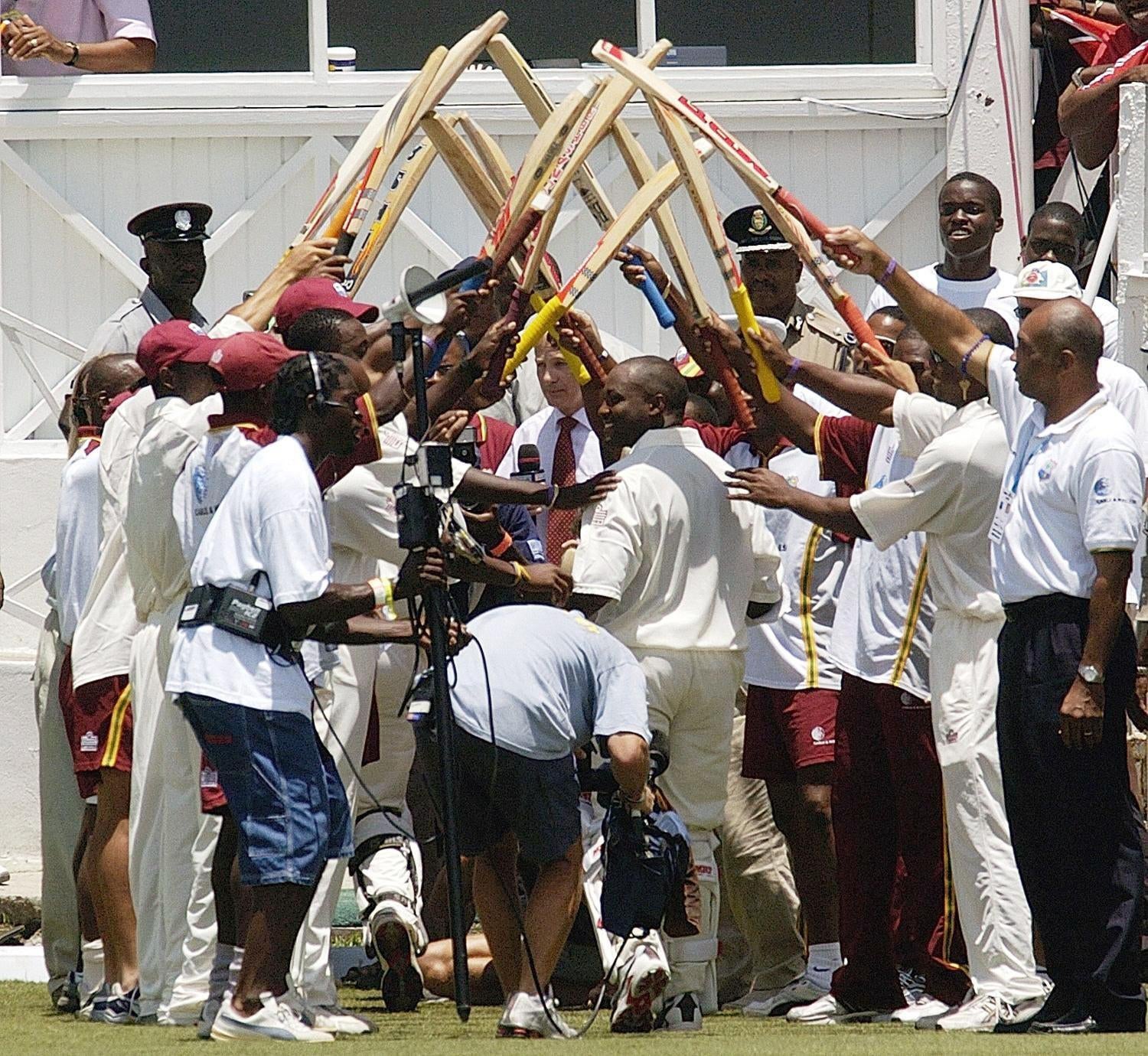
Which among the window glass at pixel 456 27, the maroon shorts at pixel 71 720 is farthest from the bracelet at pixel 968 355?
the window glass at pixel 456 27

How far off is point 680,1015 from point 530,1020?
2.25 ft

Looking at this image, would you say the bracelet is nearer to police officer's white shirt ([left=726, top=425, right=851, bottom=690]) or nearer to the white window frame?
police officer's white shirt ([left=726, top=425, right=851, bottom=690])

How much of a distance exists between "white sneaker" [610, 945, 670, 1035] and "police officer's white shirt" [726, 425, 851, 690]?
4.65 feet

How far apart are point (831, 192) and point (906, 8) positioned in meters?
1.00

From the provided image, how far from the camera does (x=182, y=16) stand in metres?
11.3

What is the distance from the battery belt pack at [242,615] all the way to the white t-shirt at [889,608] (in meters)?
2.00

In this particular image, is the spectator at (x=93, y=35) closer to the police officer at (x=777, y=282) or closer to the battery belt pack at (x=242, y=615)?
the police officer at (x=777, y=282)

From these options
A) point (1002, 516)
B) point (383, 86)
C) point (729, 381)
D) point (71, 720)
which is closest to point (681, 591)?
point (729, 381)

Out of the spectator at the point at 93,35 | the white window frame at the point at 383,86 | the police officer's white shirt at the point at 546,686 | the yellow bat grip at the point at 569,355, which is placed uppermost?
the spectator at the point at 93,35

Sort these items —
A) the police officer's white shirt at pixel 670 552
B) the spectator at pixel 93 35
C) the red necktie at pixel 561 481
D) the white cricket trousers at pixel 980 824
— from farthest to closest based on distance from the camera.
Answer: the spectator at pixel 93 35 < the red necktie at pixel 561 481 < the police officer's white shirt at pixel 670 552 < the white cricket trousers at pixel 980 824

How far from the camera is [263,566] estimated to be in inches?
249

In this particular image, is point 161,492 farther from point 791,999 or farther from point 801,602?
point 791,999

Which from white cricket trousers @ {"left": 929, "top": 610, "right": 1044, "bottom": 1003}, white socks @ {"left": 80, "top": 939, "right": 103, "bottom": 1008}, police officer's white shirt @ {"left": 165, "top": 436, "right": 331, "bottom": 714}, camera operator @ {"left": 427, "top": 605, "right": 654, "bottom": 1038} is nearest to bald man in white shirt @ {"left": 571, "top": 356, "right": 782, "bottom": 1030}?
camera operator @ {"left": 427, "top": 605, "right": 654, "bottom": 1038}

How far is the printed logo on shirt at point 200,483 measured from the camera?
22.4 ft
